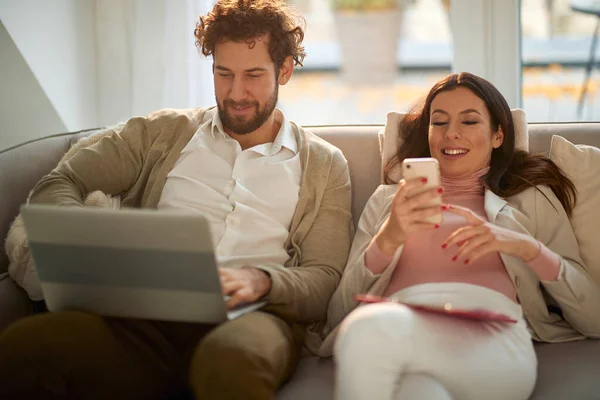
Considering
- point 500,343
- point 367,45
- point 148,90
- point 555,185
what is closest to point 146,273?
point 500,343

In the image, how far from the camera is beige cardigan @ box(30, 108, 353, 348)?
1.90m

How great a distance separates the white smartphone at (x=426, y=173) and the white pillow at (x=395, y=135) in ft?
1.56

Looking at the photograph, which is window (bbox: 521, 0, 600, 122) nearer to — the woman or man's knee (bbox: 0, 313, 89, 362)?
the woman

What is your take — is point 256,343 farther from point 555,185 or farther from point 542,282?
point 555,185

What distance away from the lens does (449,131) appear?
76.7 inches

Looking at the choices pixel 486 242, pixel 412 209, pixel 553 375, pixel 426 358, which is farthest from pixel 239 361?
pixel 553 375

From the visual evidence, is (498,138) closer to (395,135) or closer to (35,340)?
(395,135)

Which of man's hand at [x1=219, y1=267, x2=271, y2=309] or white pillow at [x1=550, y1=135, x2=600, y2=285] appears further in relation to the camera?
white pillow at [x1=550, y1=135, x2=600, y2=285]

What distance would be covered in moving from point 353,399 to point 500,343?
0.33 m

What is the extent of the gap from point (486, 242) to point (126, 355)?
792 millimetres

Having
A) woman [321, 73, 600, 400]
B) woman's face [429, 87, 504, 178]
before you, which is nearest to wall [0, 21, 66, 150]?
woman [321, 73, 600, 400]

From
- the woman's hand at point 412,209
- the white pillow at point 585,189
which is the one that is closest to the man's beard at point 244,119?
the woman's hand at point 412,209

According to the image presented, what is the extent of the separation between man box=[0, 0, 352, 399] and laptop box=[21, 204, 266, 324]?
67 mm

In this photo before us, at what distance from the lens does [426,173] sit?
64.2 inches
